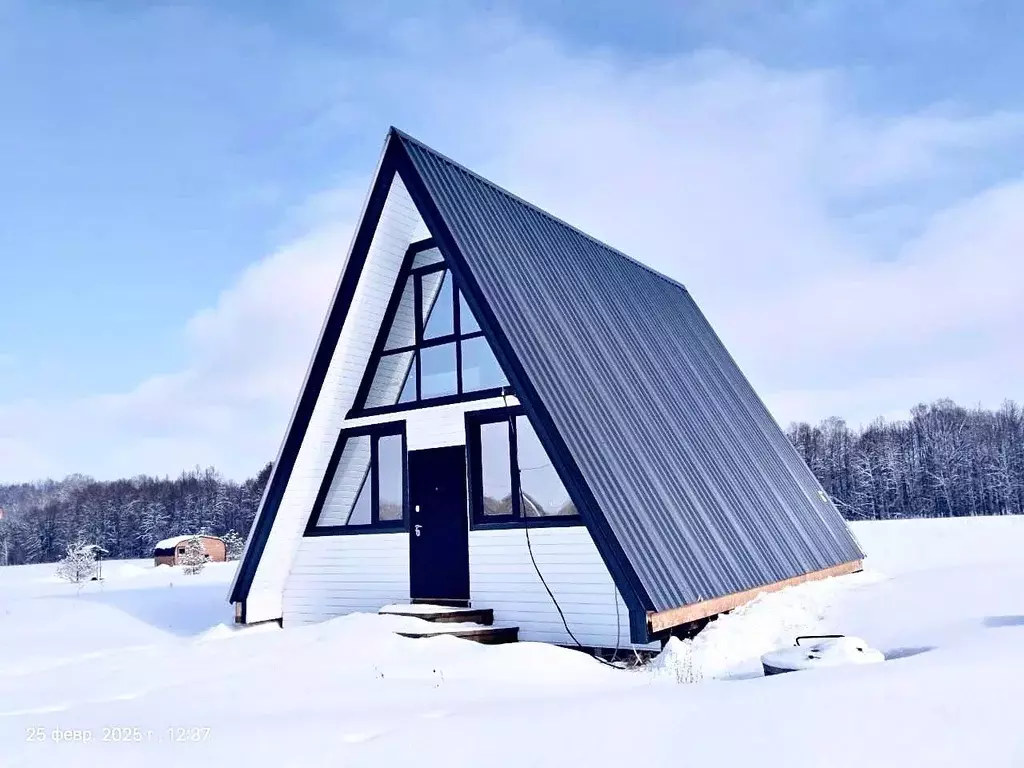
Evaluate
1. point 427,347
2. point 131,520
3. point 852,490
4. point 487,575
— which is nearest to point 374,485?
point 427,347

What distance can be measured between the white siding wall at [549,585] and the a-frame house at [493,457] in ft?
0.07

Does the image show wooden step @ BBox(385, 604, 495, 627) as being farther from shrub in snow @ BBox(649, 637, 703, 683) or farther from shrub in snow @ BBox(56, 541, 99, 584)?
shrub in snow @ BBox(56, 541, 99, 584)

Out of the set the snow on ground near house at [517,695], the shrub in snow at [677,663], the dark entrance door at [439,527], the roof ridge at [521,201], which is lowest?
the shrub in snow at [677,663]

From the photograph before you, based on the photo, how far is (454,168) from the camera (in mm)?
11086

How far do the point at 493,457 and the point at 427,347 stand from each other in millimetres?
1963

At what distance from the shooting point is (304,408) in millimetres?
10375

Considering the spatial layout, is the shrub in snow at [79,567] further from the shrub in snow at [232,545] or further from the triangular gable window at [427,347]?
the triangular gable window at [427,347]

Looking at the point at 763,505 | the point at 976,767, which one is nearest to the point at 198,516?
the point at 763,505

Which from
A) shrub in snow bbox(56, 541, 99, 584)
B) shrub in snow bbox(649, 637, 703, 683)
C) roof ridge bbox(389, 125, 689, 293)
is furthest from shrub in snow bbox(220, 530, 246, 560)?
shrub in snow bbox(649, 637, 703, 683)

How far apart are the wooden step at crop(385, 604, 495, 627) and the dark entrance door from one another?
26 centimetres

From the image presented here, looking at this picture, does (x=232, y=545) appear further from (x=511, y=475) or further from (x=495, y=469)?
(x=511, y=475)

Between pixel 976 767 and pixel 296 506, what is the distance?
896 centimetres

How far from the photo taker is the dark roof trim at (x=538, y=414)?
289 inches

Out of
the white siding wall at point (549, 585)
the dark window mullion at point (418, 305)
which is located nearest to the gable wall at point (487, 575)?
the white siding wall at point (549, 585)
